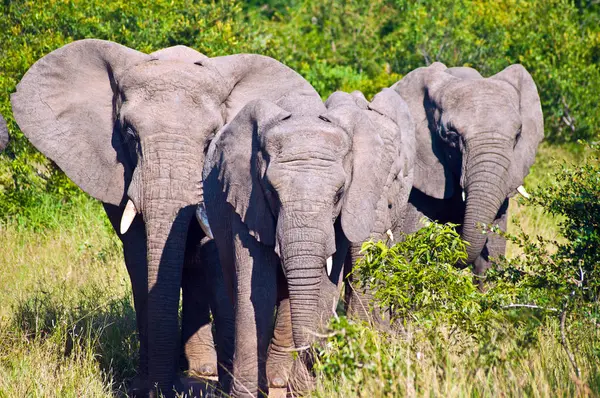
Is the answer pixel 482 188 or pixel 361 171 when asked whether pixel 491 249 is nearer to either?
pixel 482 188

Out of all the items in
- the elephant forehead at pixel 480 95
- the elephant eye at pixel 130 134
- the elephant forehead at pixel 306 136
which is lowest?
the elephant forehead at pixel 480 95

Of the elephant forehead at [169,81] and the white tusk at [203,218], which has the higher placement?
the elephant forehead at [169,81]

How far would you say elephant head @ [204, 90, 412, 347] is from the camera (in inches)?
227

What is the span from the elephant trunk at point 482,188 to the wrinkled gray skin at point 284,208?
9.31ft

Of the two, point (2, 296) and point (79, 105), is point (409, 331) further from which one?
point (2, 296)

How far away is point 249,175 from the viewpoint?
620 centimetres

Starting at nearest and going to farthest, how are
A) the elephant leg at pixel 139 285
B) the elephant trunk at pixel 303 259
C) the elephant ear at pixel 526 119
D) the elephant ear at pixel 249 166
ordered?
1. the elephant trunk at pixel 303 259
2. the elephant ear at pixel 249 166
3. the elephant leg at pixel 139 285
4. the elephant ear at pixel 526 119

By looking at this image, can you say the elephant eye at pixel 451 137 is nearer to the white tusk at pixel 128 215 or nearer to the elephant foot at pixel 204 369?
the elephant foot at pixel 204 369

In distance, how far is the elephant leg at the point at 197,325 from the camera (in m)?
8.14

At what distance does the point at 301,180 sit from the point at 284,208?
16 cm

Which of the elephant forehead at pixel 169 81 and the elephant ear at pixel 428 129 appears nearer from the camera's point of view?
the elephant forehead at pixel 169 81

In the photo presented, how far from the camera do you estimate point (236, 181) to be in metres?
6.25

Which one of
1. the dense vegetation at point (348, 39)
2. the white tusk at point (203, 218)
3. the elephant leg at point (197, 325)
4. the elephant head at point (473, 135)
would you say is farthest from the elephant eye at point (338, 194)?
the dense vegetation at point (348, 39)

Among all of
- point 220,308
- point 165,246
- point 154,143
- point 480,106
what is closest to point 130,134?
point 154,143
